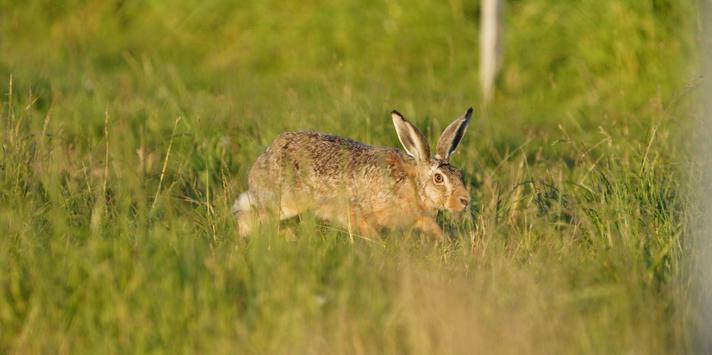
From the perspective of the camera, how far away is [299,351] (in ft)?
13.5

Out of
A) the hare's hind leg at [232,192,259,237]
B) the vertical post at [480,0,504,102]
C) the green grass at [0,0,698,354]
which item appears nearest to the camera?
the green grass at [0,0,698,354]

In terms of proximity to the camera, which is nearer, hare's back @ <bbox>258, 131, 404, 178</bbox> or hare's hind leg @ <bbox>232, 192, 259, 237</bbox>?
A: hare's hind leg @ <bbox>232, 192, 259, 237</bbox>

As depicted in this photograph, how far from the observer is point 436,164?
6.28m

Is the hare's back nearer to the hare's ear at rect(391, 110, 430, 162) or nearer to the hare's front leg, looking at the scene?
the hare's ear at rect(391, 110, 430, 162)

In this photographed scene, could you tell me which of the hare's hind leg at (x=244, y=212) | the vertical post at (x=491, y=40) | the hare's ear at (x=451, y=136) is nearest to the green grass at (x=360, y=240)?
the hare's hind leg at (x=244, y=212)

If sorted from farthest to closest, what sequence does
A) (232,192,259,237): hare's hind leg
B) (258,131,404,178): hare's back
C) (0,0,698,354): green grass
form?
(258,131,404,178): hare's back < (232,192,259,237): hare's hind leg < (0,0,698,354): green grass

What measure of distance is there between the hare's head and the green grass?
0.19 meters

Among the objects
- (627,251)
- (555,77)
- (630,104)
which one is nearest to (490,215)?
(627,251)

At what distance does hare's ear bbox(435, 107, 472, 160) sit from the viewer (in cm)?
628

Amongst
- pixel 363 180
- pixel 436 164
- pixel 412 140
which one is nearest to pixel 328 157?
pixel 363 180

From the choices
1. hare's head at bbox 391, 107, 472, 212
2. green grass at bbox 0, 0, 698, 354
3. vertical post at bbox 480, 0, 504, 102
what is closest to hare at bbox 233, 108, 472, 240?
hare's head at bbox 391, 107, 472, 212

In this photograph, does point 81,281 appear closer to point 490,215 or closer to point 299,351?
point 299,351

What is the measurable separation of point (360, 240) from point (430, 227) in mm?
657

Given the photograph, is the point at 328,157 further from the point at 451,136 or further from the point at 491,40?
the point at 491,40
